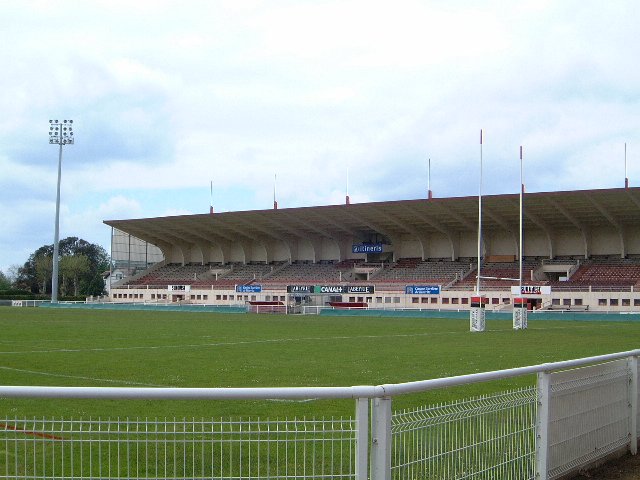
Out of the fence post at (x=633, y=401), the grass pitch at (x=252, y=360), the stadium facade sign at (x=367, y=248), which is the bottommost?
the grass pitch at (x=252, y=360)

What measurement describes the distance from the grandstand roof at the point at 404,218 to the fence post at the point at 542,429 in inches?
2766

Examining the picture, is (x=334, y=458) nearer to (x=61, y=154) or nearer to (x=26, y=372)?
(x=26, y=372)

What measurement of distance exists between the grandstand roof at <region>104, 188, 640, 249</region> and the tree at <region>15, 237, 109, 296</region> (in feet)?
135

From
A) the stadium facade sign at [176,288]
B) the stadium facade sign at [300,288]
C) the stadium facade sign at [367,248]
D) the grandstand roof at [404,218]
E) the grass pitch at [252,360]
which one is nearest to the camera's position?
the grass pitch at [252,360]

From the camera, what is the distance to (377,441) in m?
6.41

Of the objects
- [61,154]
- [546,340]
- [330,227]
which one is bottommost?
[546,340]

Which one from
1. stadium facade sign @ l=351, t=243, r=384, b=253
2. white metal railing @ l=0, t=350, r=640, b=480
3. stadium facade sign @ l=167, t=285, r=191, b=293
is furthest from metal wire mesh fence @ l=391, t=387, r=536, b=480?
stadium facade sign @ l=167, t=285, r=191, b=293

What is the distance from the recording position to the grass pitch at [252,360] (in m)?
14.7

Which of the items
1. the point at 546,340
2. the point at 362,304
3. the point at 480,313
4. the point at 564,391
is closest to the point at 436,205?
the point at 362,304

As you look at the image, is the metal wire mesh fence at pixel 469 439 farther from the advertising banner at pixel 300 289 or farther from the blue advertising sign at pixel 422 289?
the advertising banner at pixel 300 289

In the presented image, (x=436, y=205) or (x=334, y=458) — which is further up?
(x=436, y=205)

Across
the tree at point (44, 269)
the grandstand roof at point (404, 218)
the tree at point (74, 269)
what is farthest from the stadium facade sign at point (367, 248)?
the tree at point (44, 269)

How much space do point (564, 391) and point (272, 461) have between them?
10.7ft

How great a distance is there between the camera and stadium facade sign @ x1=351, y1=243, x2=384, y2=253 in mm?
102125
